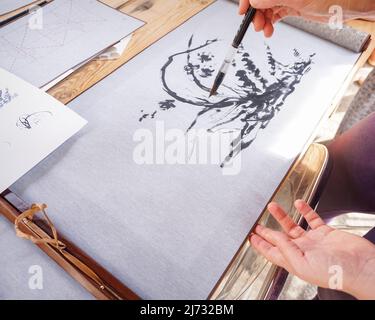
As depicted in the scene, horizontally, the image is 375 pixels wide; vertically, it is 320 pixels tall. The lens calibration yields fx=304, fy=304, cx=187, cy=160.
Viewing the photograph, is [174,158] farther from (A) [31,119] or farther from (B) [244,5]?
(B) [244,5]

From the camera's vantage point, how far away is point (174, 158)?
1.82 feet

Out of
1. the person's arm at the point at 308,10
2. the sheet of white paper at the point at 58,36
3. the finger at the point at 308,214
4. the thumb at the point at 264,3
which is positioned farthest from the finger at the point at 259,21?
the finger at the point at 308,214

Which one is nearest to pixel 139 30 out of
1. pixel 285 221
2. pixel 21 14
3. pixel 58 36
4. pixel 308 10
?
pixel 58 36

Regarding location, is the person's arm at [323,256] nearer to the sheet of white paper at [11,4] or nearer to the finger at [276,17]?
the finger at [276,17]

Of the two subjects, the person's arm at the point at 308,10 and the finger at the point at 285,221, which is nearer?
the finger at the point at 285,221

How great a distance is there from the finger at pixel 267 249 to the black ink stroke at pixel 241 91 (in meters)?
0.15

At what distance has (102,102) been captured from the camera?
24.5 inches

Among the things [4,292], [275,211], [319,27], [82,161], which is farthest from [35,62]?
[319,27]

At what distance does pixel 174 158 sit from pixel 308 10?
1.56 feet

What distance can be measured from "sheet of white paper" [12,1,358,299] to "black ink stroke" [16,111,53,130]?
0.07 meters

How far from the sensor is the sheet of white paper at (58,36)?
670 mm

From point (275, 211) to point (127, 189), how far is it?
0.25 m
